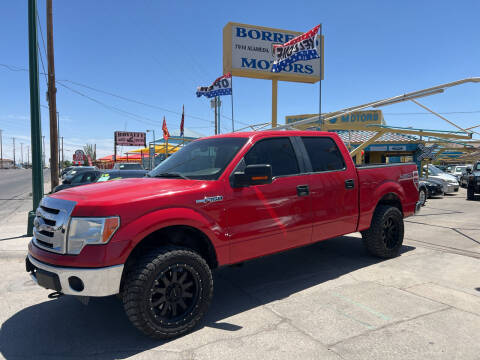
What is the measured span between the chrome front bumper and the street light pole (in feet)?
17.8

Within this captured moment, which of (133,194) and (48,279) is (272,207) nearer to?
(133,194)

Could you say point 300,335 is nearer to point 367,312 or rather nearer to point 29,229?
point 367,312

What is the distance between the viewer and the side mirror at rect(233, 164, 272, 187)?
11.3ft

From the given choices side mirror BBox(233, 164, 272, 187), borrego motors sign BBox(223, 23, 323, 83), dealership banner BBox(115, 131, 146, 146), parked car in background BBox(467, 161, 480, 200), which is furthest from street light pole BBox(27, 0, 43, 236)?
dealership banner BBox(115, 131, 146, 146)

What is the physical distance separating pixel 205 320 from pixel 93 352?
1.07 metres

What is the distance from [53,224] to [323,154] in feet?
11.0

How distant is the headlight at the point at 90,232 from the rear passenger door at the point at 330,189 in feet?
7.97

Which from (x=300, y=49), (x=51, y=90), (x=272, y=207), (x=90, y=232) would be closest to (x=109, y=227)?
(x=90, y=232)

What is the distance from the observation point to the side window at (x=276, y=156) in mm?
3965

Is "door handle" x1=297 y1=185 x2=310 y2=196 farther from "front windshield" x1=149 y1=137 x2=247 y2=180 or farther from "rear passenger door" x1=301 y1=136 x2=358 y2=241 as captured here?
"front windshield" x1=149 y1=137 x2=247 y2=180

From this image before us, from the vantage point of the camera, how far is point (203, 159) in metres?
4.09

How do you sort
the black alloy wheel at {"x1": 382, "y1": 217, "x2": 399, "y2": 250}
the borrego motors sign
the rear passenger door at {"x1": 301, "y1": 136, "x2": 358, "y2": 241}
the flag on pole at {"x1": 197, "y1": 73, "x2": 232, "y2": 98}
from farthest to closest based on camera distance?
the borrego motors sign
the flag on pole at {"x1": 197, "y1": 73, "x2": 232, "y2": 98}
the black alloy wheel at {"x1": 382, "y1": 217, "x2": 399, "y2": 250}
the rear passenger door at {"x1": 301, "y1": 136, "x2": 358, "y2": 241}

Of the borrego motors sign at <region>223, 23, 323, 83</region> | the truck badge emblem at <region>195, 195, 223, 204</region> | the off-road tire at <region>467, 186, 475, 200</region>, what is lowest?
the off-road tire at <region>467, 186, 475, 200</region>

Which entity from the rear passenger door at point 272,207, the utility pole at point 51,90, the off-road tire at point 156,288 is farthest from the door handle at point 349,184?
the utility pole at point 51,90
